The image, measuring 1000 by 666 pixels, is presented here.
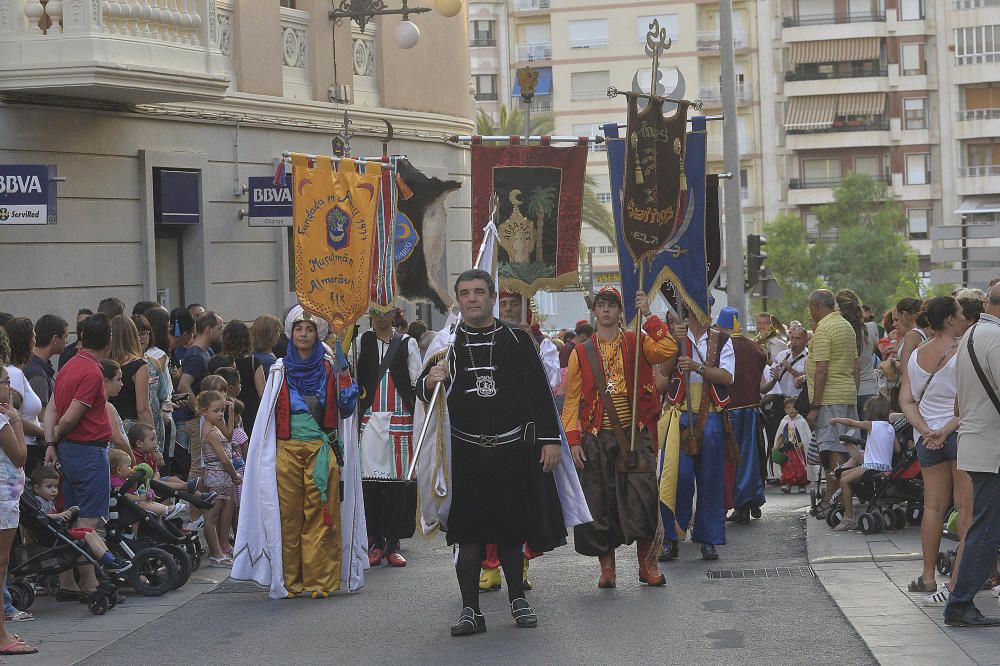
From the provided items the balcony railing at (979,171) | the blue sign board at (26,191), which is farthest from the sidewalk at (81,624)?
the balcony railing at (979,171)

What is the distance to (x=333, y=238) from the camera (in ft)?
39.6

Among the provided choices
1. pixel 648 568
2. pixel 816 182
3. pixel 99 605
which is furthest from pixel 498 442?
pixel 816 182

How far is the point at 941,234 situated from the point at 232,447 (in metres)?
13.7

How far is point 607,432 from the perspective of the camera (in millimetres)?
10750

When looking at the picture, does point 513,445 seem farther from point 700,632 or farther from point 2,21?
point 2,21

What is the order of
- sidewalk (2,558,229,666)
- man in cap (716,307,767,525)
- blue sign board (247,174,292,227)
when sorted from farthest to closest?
blue sign board (247,174,292,227) < man in cap (716,307,767,525) < sidewalk (2,558,229,666)

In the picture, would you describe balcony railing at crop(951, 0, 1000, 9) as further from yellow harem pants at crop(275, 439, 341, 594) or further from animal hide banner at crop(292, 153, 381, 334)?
yellow harem pants at crop(275, 439, 341, 594)

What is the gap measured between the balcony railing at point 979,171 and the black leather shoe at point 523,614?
68525mm

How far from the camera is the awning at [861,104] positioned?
75.1 meters

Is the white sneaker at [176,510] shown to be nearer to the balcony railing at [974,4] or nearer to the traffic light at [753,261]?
the traffic light at [753,261]

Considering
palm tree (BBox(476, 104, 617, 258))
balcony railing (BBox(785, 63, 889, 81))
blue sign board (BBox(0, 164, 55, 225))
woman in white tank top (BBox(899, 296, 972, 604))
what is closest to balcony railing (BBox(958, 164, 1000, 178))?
balcony railing (BBox(785, 63, 889, 81))

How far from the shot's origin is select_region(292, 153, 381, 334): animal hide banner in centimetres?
1189

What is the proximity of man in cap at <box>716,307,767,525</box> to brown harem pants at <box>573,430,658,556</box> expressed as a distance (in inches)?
124

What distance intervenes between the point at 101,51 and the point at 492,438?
30.4 feet
